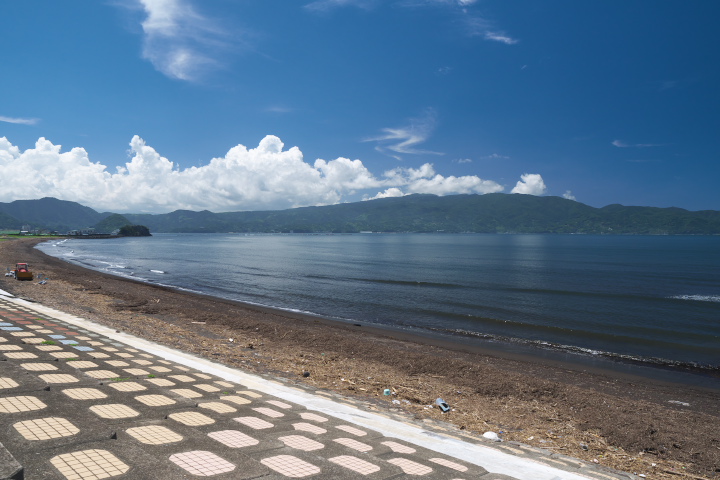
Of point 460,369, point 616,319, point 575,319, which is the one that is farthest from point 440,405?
point 616,319

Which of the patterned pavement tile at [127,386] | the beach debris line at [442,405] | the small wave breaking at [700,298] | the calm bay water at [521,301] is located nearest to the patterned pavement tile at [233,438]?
the patterned pavement tile at [127,386]

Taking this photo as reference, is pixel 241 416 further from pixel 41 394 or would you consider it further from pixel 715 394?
pixel 715 394

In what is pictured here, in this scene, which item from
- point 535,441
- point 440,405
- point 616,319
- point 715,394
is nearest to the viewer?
point 535,441

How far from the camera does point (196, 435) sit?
482 centimetres

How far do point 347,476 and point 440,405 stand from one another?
6.72 m

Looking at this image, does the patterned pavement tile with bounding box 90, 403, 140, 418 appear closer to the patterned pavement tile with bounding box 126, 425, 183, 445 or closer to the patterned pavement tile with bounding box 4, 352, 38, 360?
the patterned pavement tile with bounding box 126, 425, 183, 445

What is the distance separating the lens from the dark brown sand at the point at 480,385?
881 centimetres

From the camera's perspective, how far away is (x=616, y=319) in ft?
85.1

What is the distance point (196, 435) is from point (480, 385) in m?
9.97

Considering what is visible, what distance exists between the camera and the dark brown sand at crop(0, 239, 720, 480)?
8.81m

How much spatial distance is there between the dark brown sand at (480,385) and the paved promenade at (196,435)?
10.1ft

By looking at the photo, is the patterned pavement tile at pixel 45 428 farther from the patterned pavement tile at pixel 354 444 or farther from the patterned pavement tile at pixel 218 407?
the patterned pavement tile at pixel 354 444

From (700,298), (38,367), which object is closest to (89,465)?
(38,367)

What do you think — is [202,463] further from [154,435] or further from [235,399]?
[235,399]
